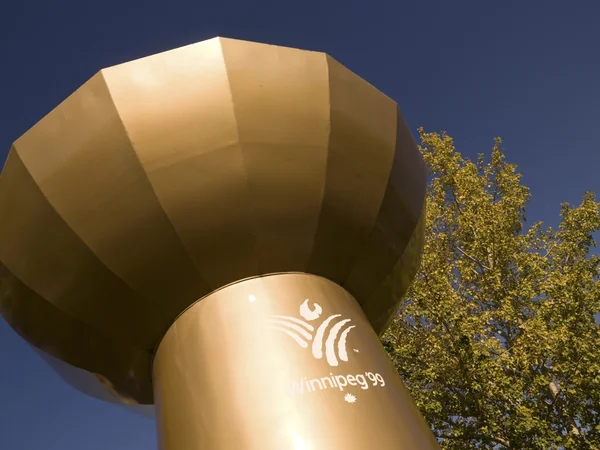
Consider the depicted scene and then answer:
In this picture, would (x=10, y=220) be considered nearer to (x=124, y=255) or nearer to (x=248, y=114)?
(x=124, y=255)

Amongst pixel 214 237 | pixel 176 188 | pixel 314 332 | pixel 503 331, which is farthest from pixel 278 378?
pixel 503 331

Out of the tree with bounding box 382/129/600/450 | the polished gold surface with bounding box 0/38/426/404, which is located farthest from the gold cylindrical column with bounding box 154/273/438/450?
the tree with bounding box 382/129/600/450

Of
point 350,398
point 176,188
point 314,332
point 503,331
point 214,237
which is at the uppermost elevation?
point 503,331

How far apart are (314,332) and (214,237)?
1004 millimetres

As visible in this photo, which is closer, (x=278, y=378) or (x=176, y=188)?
(x=278, y=378)

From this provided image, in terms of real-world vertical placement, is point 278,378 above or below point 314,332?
below

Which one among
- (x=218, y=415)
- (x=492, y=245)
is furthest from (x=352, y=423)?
(x=492, y=245)

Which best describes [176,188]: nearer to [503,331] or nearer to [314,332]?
[314,332]

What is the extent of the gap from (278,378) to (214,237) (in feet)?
3.69

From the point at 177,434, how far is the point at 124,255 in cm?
133

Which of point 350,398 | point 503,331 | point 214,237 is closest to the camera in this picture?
point 350,398

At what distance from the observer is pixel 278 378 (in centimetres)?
369

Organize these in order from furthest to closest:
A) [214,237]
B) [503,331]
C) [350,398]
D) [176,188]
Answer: [503,331] → [214,237] → [176,188] → [350,398]

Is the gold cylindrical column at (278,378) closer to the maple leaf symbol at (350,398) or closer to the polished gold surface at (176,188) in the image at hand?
the maple leaf symbol at (350,398)
